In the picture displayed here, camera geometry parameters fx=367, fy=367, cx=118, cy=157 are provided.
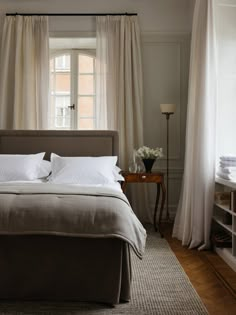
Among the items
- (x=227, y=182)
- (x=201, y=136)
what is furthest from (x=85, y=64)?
(x=227, y=182)

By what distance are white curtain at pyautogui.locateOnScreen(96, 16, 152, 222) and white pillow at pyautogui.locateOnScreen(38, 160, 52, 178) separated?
997 mm

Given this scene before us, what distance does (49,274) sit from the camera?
7.97ft

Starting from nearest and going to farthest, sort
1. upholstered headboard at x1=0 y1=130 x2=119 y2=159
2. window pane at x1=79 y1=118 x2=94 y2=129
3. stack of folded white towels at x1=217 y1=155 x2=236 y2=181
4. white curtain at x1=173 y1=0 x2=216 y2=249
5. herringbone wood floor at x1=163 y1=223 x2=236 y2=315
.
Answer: herringbone wood floor at x1=163 y1=223 x2=236 y2=315 < stack of folded white towels at x1=217 y1=155 x2=236 y2=181 < white curtain at x1=173 y1=0 x2=216 y2=249 < upholstered headboard at x1=0 y1=130 x2=119 y2=159 < window pane at x1=79 y1=118 x2=94 y2=129

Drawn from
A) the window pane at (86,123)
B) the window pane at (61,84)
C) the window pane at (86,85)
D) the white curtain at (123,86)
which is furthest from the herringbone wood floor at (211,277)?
the window pane at (61,84)

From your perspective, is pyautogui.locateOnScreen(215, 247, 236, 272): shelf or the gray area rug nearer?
the gray area rug

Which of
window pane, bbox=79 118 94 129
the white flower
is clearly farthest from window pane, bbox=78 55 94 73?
the white flower

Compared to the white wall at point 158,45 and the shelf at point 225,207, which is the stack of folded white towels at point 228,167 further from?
the white wall at point 158,45

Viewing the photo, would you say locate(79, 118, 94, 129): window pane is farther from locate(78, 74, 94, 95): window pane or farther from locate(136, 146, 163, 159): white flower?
locate(136, 146, 163, 159): white flower

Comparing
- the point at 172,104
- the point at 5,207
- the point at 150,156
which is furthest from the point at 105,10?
the point at 5,207

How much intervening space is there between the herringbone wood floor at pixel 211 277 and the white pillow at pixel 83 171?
1064mm

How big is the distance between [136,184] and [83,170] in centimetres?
111

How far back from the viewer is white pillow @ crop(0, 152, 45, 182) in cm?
409

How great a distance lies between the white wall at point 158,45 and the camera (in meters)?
5.10

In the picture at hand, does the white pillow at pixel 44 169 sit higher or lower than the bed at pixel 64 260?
higher
